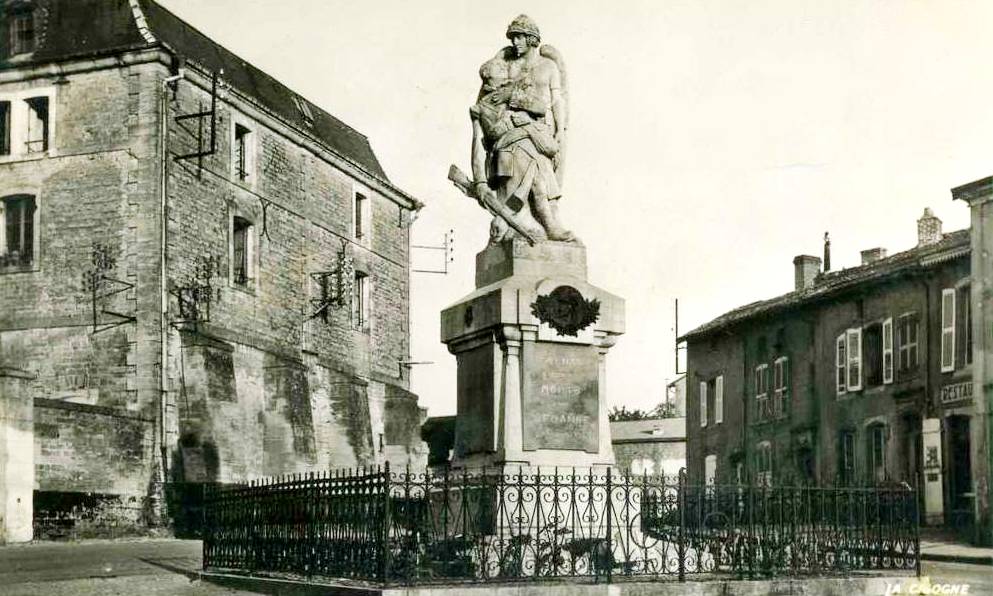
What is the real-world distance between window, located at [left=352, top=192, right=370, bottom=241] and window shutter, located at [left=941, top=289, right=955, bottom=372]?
18870 mm

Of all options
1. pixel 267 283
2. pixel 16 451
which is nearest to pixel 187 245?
pixel 267 283

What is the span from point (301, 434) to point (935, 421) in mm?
15371

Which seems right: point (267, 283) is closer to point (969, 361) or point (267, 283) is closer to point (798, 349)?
point (798, 349)

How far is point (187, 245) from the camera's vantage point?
30766 mm

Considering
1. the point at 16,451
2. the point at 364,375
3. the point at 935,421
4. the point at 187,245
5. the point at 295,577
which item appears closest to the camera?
the point at 295,577

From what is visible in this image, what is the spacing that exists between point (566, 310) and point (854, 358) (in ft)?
70.1

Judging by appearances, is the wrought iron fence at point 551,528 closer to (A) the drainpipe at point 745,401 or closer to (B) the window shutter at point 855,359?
(B) the window shutter at point 855,359

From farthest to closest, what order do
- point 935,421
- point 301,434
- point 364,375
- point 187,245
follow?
point 364,375, point 301,434, point 187,245, point 935,421

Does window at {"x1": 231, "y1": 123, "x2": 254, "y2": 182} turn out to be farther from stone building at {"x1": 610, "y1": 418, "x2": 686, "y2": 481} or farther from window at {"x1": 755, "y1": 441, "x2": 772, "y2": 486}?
stone building at {"x1": 610, "y1": 418, "x2": 686, "y2": 481}

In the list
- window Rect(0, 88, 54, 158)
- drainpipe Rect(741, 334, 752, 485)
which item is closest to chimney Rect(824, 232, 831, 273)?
drainpipe Rect(741, 334, 752, 485)

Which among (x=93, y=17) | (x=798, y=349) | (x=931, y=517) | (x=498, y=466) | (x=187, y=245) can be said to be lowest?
(x=931, y=517)

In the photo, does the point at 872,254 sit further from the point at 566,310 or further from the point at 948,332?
the point at 566,310

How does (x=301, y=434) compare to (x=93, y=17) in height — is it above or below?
below

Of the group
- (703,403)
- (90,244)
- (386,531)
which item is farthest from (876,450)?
(386,531)
